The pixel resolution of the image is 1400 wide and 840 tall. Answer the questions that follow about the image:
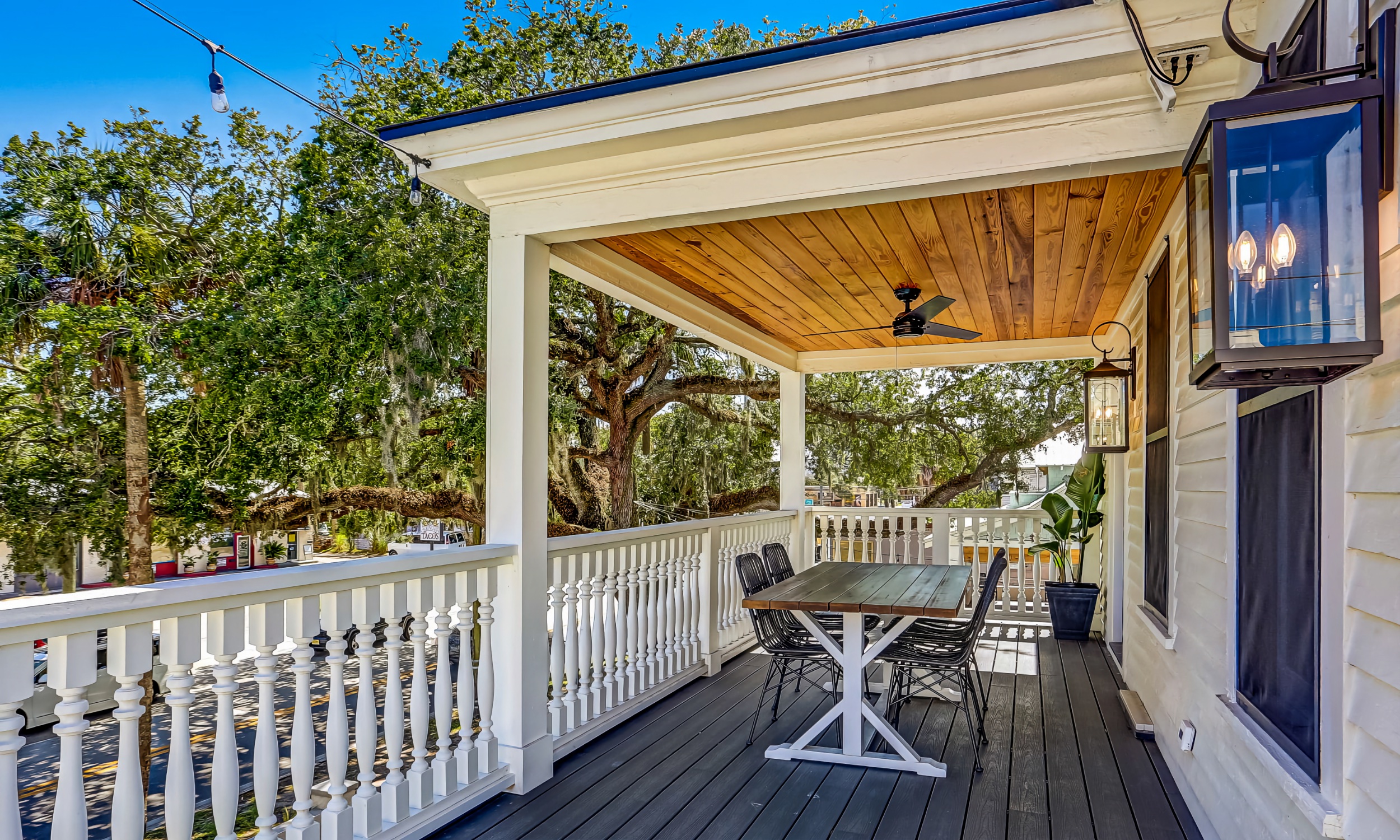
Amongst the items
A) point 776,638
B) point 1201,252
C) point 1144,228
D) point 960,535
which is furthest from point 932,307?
point 960,535

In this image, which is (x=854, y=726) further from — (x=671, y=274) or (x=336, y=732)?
(x=671, y=274)

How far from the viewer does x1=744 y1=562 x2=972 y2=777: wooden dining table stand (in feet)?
10.7

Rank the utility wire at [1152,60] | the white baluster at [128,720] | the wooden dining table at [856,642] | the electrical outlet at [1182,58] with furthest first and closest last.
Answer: the wooden dining table at [856,642] → the electrical outlet at [1182,58] → the utility wire at [1152,60] → the white baluster at [128,720]

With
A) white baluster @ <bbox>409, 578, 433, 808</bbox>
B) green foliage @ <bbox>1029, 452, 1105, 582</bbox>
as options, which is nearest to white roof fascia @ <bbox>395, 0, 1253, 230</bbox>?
white baluster @ <bbox>409, 578, 433, 808</bbox>

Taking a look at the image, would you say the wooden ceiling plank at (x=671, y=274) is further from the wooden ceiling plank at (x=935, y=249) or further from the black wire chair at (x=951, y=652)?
the black wire chair at (x=951, y=652)

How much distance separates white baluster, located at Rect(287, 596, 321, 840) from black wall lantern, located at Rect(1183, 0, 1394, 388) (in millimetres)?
2331

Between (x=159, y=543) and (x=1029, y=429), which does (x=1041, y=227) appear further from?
(x=159, y=543)

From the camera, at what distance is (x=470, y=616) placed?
2.97m

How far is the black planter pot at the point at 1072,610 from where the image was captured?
6.15 m

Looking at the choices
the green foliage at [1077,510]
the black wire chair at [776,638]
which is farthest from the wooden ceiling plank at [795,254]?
the green foliage at [1077,510]

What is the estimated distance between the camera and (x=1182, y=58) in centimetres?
216

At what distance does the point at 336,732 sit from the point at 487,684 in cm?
74

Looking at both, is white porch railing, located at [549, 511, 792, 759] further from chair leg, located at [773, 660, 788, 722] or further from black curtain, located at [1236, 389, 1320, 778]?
black curtain, located at [1236, 389, 1320, 778]

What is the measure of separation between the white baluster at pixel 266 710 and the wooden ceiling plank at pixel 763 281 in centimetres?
204
